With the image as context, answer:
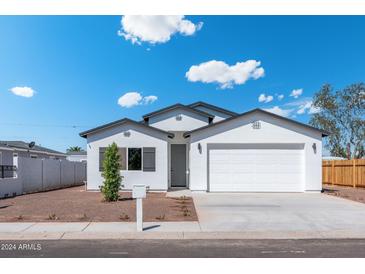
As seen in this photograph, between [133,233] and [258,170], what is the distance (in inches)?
432

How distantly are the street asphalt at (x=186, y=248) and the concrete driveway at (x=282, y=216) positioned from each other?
1.15m

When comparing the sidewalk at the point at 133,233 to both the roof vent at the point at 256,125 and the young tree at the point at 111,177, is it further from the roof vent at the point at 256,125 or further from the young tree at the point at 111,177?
the roof vent at the point at 256,125

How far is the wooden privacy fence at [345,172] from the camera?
2138 centimetres

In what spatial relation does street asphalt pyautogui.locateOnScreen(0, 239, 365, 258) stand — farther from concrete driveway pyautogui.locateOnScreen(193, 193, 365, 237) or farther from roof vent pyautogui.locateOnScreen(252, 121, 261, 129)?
roof vent pyautogui.locateOnScreen(252, 121, 261, 129)

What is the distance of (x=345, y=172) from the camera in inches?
919

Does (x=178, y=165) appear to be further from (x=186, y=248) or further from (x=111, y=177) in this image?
(x=186, y=248)

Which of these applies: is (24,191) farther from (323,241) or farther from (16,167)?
(323,241)

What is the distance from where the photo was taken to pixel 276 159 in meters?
17.8

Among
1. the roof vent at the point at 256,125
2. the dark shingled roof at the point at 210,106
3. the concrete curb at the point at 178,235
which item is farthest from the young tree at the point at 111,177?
the dark shingled roof at the point at 210,106

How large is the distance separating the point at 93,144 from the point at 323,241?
13447 mm

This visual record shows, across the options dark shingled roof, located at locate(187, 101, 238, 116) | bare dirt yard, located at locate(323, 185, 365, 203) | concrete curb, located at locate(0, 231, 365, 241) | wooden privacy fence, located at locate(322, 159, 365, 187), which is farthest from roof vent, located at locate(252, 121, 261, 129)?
concrete curb, located at locate(0, 231, 365, 241)

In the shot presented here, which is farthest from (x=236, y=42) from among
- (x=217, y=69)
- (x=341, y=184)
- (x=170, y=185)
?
(x=341, y=184)

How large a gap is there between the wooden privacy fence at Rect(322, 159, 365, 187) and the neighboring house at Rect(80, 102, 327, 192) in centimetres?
544

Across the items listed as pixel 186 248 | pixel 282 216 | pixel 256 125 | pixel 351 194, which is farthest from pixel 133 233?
pixel 351 194
